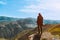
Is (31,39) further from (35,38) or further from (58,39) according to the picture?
(58,39)

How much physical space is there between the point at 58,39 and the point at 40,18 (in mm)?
6104

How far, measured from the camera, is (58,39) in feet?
142

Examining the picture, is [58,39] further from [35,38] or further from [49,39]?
[35,38]

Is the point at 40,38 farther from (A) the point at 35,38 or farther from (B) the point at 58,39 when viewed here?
(B) the point at 58,39

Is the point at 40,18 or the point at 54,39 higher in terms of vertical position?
the point at 40,18

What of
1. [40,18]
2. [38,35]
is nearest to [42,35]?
[38,35]

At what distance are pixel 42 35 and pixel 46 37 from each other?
3.45 feet

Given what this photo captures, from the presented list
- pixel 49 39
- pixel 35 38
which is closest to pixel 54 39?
pixel 49 39

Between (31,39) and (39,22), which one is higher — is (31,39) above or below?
below

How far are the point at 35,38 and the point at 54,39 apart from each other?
392 centimetres

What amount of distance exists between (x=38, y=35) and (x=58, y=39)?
14.4ft

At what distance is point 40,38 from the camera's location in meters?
41.8

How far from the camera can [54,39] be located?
42.5 metres

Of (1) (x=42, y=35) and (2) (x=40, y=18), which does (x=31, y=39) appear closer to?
(1) (x=42, y=35)
